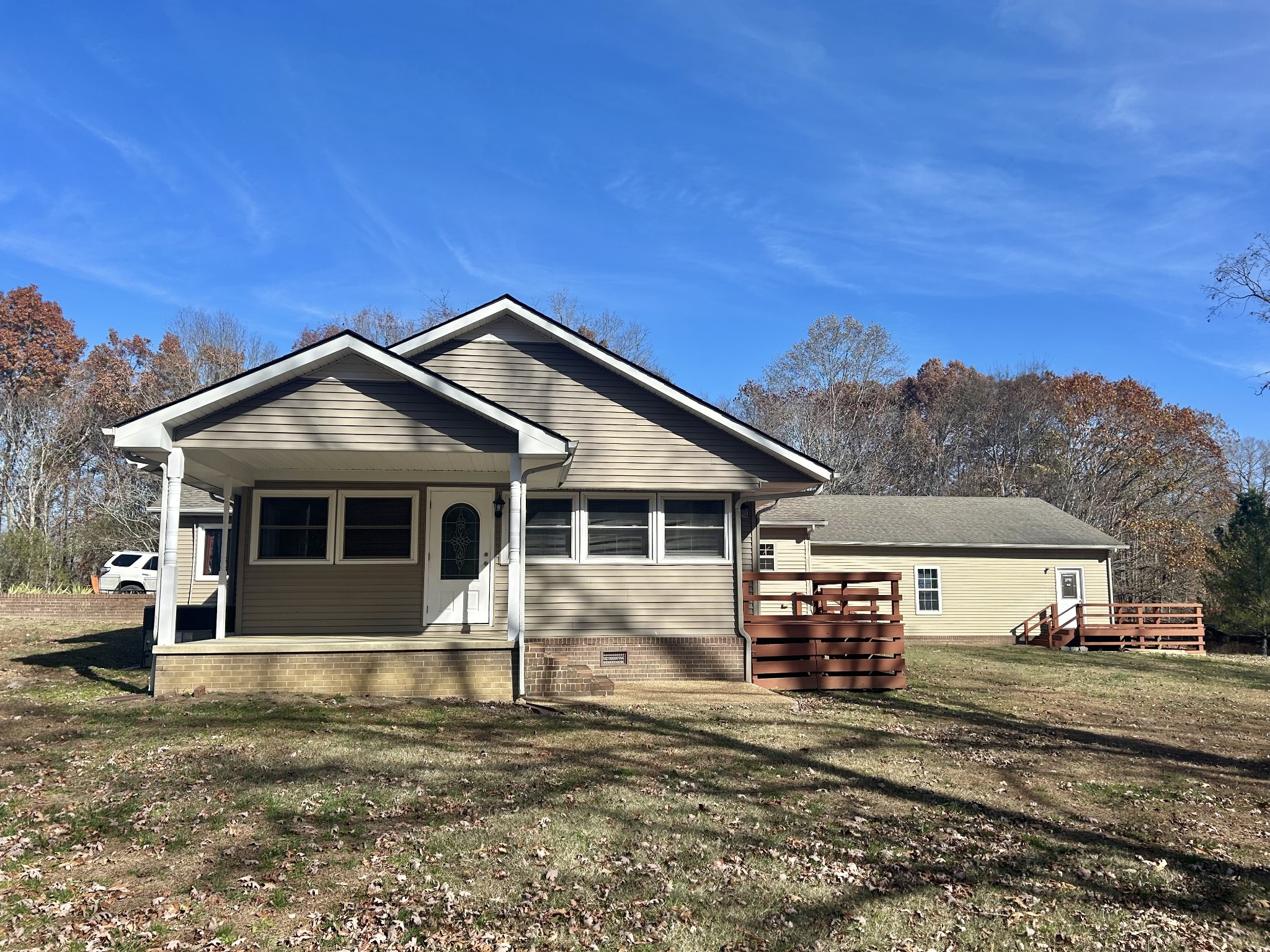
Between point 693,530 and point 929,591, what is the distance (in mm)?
13299

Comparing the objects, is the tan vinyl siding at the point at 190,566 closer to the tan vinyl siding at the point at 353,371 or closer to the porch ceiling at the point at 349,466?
the porch ceiling at the point at 349,466

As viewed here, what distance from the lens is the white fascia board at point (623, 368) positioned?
12.9 metres

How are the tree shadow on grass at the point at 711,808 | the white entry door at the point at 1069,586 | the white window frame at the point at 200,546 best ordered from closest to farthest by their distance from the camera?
the tree shadow on grass at the point at 711,808 → the white window frame at the point at 200,546 → the white entry door at the point at 1069,586

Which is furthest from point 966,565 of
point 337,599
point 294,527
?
point 294,527

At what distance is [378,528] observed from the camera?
506 inches

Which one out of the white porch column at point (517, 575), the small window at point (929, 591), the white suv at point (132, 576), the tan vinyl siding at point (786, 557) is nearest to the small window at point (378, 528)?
the white porch column at point (517, 575)

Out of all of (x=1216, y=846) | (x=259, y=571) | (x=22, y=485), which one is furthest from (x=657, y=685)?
(x=22, y=485)

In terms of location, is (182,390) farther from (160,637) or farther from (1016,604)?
(1016,604)

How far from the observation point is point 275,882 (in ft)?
15.5

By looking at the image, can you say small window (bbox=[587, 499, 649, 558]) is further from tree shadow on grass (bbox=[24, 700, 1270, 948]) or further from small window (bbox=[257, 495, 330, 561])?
tree shadow on grass (bbox=[24, 700, 1270, 948])

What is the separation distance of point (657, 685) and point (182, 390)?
32543mm

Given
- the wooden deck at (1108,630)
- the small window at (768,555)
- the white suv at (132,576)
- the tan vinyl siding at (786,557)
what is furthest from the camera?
the white suv at (132,576)

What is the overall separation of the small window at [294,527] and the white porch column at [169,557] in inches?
100

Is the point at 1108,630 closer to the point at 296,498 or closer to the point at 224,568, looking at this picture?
the point at 296,498
